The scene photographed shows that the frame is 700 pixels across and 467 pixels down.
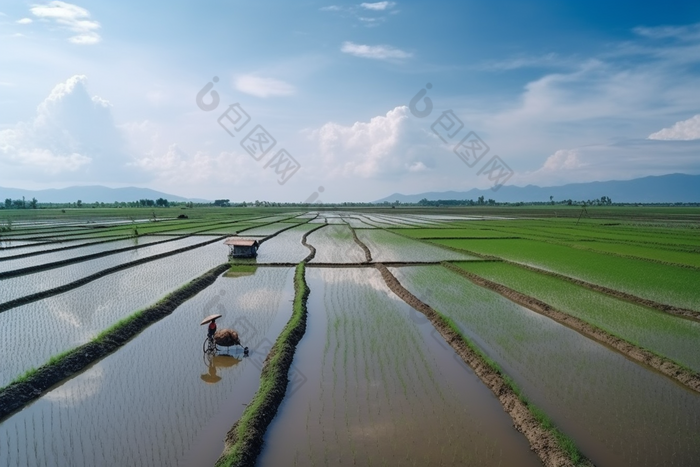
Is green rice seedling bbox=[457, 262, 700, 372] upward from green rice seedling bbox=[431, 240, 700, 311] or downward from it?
downward

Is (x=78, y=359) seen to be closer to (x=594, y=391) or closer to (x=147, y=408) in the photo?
(x=147, y=408)

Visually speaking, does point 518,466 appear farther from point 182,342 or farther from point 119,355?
point 119,355

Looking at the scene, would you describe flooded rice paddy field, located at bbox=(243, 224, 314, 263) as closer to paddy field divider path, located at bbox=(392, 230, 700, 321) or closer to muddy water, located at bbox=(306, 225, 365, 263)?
muddy water, located at bbox=(306, 225, 365, 263)

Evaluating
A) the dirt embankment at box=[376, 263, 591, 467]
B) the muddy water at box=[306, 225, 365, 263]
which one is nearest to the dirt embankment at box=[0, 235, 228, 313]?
the muddy water at box=[306, 225, 365, 263]

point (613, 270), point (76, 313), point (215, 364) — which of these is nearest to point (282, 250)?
point (76, 313)

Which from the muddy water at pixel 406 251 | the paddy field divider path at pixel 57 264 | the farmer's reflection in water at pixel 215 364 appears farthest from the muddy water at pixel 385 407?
the paddy field divider path at pixel 57 264
